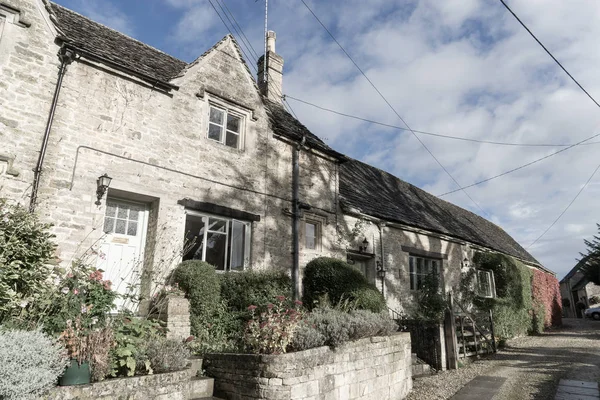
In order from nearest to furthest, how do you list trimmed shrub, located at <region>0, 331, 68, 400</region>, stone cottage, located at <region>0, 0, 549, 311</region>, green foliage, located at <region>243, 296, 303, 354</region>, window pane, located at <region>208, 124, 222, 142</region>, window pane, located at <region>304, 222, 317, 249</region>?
1. trimmed shrub, located at <region>0, 331, 68, 400</region>
2. green foliage, located at <region>243, 296, 303, 354</region>
3. stone cottage, located at <region>0, 0, 549, 311</region>
4. window pane, located at <region>208, 124, 222, 142</region>
5. window pane, located at <region>304, 222, 317, 249</region>

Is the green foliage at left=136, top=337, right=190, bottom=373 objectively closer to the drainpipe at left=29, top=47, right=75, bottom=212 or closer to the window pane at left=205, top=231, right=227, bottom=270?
the drainpipe at left=29, top=47, right=75, bottom=212

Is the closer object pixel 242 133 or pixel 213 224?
pixel 213 224

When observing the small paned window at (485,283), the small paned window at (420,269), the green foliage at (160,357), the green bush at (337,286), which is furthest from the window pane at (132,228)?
A: the small paned window at (485,283)

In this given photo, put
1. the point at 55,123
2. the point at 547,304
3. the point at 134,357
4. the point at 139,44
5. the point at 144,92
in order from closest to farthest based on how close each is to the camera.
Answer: the point at 134,357 < the point at 55,123 < the point at 144,92 < the point at 139,44 < the point at 547,304

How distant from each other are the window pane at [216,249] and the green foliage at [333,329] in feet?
10.4

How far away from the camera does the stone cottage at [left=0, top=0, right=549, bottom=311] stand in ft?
24.8

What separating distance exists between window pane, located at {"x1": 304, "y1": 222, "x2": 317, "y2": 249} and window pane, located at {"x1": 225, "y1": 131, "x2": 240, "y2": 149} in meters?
3.41

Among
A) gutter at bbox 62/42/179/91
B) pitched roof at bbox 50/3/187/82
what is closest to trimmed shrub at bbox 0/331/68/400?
gutter at bbox 62/42/179/91

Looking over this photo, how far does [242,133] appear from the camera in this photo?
1125 cm

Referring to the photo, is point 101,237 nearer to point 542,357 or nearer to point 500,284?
point 542,357

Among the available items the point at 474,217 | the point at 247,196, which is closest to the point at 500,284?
the point at 474,217

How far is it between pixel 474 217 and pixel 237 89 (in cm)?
2412

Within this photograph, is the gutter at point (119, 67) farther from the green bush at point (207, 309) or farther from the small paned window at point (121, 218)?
the green bush at point (207, 309)

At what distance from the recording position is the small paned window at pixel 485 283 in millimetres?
19266
